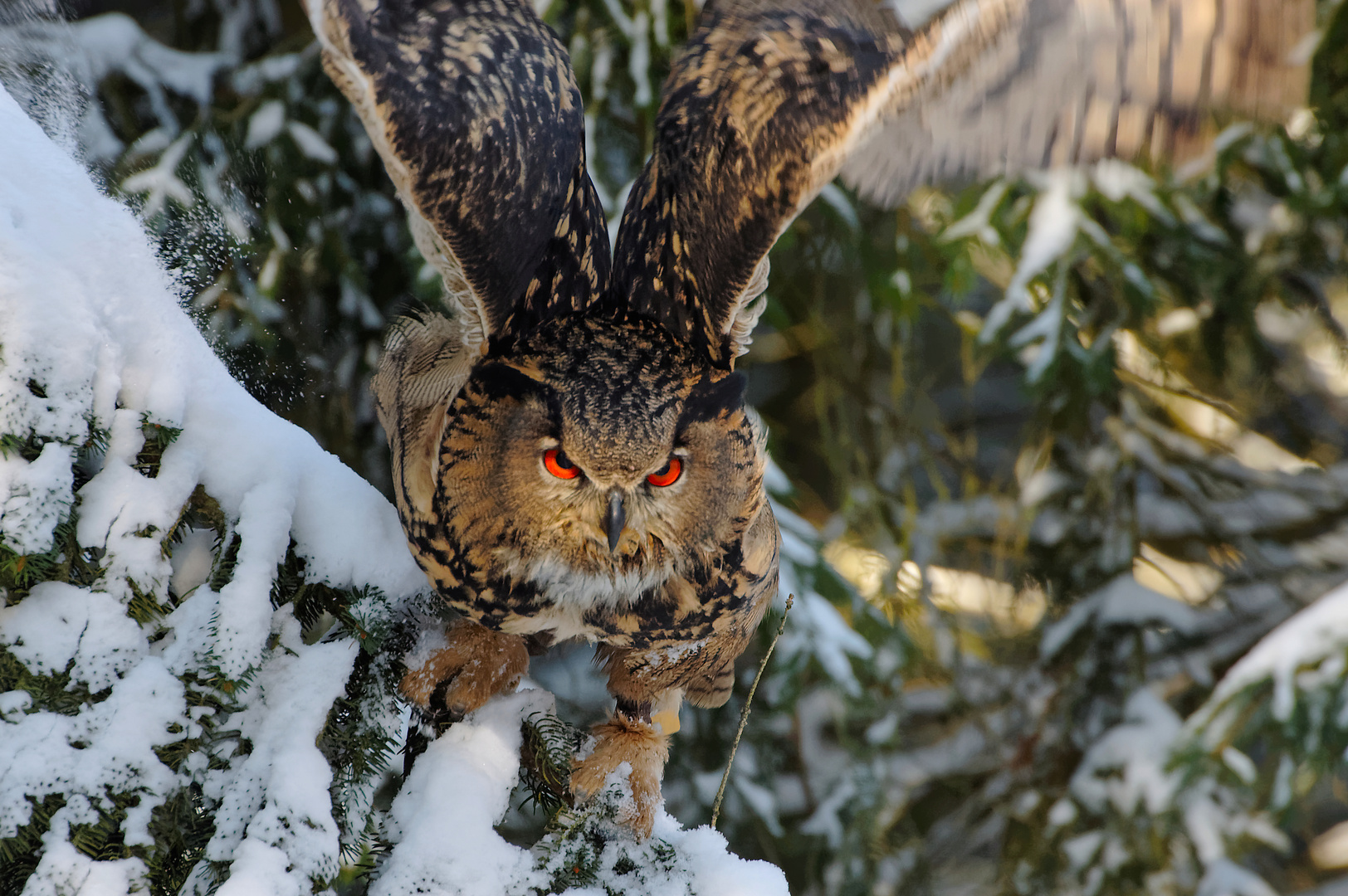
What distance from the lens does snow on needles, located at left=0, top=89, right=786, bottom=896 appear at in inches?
32.6

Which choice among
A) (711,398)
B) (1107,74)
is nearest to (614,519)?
(711,398)

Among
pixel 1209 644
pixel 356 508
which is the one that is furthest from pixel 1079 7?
pixel 1209 644

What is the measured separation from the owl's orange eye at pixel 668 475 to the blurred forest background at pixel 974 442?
58 centimetres

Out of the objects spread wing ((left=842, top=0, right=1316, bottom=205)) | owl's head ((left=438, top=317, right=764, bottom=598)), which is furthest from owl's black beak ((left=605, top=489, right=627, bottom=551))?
spread wing ((left=842, top=0, right=1316, bottom=205))

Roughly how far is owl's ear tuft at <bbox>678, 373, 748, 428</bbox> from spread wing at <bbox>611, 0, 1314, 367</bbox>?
109mm

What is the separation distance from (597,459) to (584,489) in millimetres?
79

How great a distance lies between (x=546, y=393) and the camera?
1.03m

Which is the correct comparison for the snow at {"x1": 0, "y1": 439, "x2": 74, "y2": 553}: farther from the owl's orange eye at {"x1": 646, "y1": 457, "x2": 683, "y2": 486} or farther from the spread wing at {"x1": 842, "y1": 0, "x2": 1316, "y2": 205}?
the spread wing at {"x1": 842, "y1": 0, "x2": 1316, "y2": 205}

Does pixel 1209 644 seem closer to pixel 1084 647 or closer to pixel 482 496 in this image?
pixel 1084 647

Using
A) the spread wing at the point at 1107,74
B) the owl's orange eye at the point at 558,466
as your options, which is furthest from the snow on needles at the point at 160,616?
the spread wing at the point at 1107,74

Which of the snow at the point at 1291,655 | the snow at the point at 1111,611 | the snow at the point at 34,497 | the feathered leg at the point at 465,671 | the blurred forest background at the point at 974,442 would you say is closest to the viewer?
the snow at the point at 34,497

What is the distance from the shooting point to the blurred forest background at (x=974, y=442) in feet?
6.57

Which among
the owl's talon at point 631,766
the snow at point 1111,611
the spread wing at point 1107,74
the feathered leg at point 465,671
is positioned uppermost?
the spread wing at point 1107,74

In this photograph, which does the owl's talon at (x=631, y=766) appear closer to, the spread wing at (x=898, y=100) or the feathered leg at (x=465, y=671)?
the feathered leg at (x=465, y=671)
